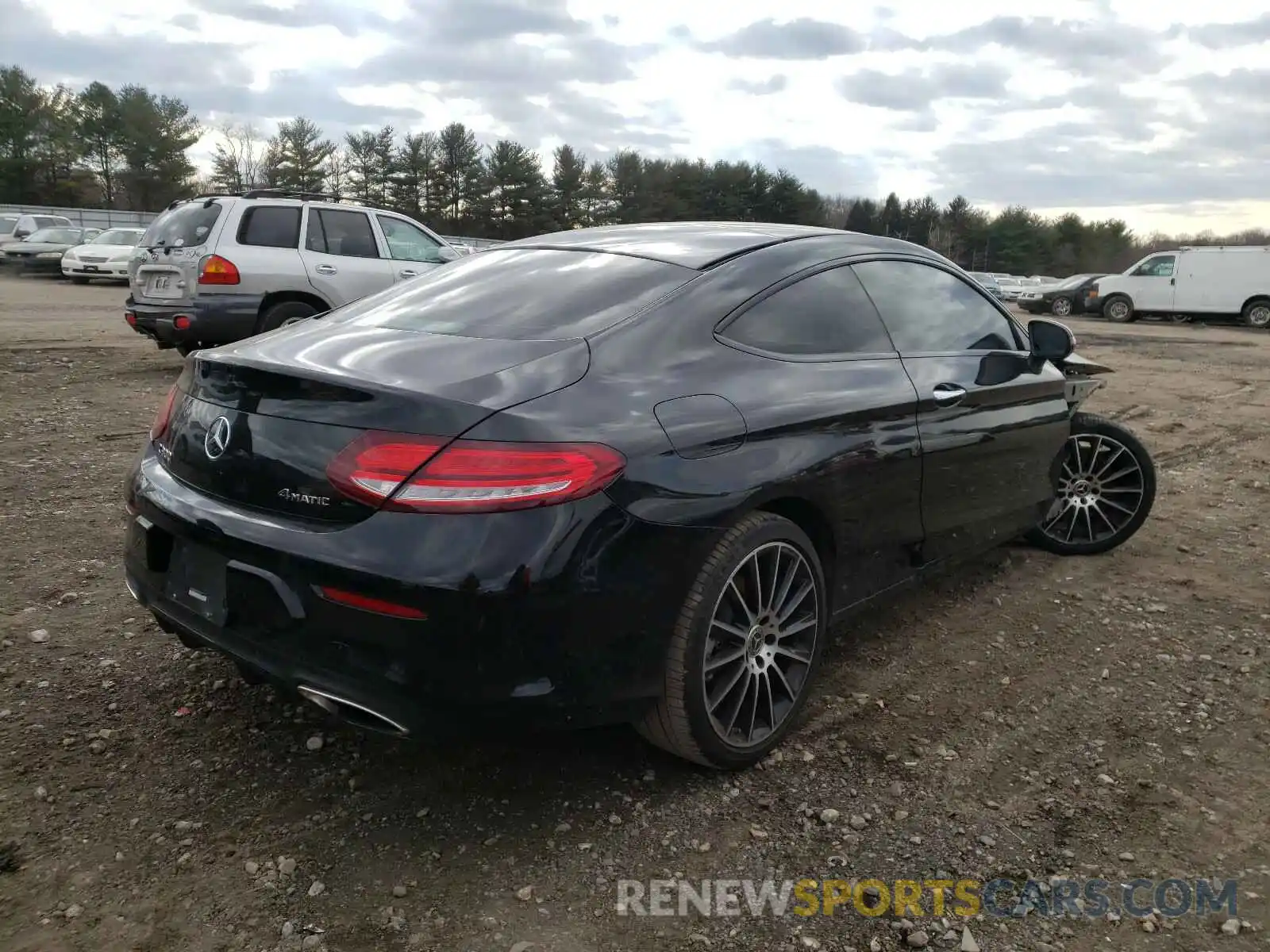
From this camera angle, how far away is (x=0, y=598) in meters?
3.82

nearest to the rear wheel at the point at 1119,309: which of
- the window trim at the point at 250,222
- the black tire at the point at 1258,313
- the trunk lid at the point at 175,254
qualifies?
the black tire at the point at 1258,313

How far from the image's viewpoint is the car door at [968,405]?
3.52m

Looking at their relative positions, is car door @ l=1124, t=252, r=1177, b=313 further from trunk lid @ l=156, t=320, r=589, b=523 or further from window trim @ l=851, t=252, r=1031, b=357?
trunk lid @ l=156, t=320, r=589, b=523

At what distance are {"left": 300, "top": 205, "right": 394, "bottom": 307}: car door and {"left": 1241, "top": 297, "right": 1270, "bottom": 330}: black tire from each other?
2258 centimetres

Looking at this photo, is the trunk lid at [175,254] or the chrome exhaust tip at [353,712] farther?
the trunk lid at [175,254]

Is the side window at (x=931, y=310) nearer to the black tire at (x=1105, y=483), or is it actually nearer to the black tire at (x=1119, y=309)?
the black tire at (x=1105, y=483)

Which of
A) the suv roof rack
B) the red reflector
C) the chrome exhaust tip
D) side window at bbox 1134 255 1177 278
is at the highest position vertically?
side window at bbox 1134 255 1177 278

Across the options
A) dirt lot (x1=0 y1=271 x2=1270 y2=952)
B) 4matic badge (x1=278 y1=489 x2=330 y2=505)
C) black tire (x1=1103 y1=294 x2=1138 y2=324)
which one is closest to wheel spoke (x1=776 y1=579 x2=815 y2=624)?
dirt lot (x1=0 y1=271 x2=1270 y2=952)

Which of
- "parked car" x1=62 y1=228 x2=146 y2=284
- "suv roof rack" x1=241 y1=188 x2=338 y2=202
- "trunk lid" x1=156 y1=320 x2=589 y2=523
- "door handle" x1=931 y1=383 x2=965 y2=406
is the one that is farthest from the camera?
"parked car" x1=62 y1=228 x2=146 y2=284

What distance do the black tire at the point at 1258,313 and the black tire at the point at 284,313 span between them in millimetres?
23474

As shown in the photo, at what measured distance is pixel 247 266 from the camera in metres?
8.91

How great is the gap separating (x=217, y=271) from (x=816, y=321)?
7.26m

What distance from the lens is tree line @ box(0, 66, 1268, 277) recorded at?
49.3 m

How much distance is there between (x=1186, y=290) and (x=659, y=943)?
26.8m
